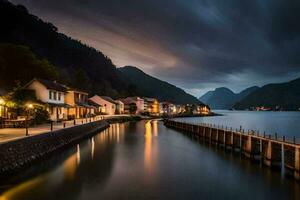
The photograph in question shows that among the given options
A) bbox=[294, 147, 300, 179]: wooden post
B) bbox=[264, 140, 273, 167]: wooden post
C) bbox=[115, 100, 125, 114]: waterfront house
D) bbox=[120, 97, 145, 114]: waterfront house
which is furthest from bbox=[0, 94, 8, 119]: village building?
bbox=[120, 97, 145, 114]: waterfront house

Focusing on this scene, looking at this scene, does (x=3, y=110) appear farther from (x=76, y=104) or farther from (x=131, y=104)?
(x=131, y=104)

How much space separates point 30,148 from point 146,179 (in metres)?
10.2

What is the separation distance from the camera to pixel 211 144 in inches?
1758

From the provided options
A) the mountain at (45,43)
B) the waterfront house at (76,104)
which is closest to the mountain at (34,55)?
the mountain at (45,43)

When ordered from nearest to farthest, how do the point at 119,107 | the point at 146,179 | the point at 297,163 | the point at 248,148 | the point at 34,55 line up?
the point at 297,163
the point at 146,179
the point at 248,148
the point at 34,55
the point at 119,107

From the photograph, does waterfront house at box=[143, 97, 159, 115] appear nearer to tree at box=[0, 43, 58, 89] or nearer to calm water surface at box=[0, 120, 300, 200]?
tree at box=[0, 43, 58, 89]

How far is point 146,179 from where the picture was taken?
22922 mm

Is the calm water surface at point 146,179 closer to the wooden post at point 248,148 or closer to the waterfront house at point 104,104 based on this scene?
the wooden post at point 248,148

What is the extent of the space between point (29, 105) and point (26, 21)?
456 feet

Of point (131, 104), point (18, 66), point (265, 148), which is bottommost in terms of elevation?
point (265, 148)

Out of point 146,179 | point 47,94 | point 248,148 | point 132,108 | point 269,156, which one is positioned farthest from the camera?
point 132,108

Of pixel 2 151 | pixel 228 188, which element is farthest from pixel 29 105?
pixel 228 188

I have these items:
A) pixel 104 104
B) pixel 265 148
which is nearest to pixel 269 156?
pixel 265 148

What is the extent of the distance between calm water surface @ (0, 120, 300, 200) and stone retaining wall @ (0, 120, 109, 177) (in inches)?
36.8
